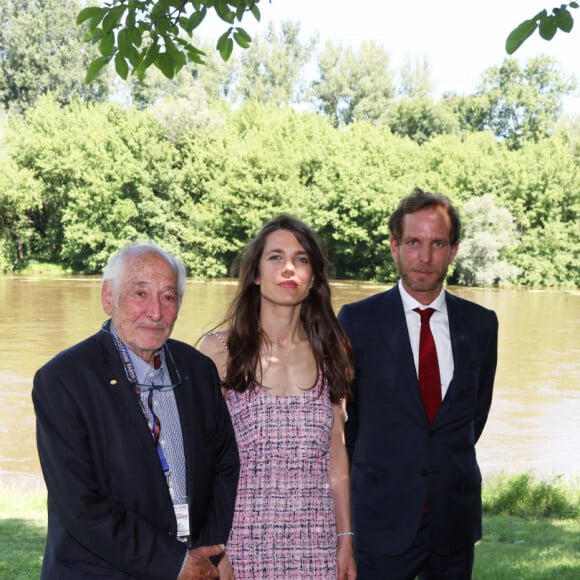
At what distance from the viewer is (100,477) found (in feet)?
7.88

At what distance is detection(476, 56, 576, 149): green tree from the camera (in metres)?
56.7

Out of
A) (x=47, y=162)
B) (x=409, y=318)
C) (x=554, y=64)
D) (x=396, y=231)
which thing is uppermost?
(x=554, y=64)

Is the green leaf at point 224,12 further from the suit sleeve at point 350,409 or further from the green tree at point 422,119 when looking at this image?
the green tree at point 422,119

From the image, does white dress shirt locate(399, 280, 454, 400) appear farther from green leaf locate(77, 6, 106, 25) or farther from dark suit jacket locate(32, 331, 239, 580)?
green leaf locate(77, 6, 106, 25)

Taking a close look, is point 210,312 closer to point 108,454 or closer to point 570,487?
point 570,487

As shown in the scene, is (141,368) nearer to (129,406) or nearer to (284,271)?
(129,406)

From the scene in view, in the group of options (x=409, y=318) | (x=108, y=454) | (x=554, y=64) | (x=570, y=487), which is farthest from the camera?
(x=554, y=64)

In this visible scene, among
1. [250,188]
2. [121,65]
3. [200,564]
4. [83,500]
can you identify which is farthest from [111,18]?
[250,188]

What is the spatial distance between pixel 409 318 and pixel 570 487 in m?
5.23

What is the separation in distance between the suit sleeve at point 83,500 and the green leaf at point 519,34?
254cm

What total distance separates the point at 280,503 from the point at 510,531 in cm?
371

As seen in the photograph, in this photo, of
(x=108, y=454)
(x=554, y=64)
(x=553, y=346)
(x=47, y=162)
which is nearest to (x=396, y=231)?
(x=108, y=454)

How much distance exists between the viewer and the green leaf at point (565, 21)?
3947mm

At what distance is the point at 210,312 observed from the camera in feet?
88.1
